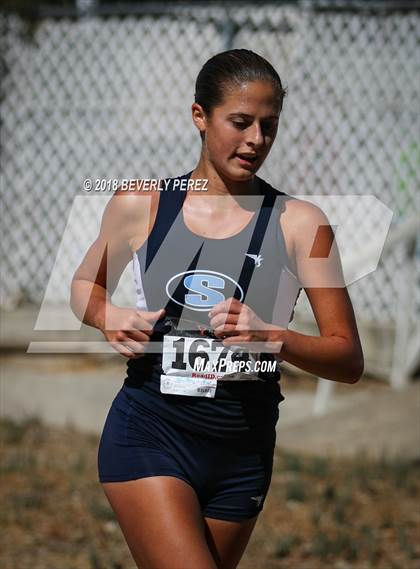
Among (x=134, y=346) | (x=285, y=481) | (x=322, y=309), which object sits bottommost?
(x=285, y=481)

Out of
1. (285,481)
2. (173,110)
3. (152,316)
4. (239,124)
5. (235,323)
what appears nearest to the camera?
(235,323)

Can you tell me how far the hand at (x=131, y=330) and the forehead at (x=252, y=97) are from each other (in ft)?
1.97

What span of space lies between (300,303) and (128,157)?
6.37ft

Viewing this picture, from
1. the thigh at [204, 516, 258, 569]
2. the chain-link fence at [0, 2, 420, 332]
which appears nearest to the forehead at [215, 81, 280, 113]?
the thigh at [204, 516, 258, 569]

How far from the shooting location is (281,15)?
8.41 meters

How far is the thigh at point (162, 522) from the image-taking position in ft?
9.30

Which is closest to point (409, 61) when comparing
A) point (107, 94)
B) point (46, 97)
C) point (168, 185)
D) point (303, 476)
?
point (107, 94)

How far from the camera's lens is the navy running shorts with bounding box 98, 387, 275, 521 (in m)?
3.03

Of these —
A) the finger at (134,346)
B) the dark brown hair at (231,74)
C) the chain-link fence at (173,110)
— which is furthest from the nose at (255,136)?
the chain-link fence at (173,110)

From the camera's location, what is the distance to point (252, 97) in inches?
119

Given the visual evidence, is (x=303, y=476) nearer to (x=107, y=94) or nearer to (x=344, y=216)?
(x=344, y=216)

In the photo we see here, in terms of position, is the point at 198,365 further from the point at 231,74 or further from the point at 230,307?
the point at 231,74

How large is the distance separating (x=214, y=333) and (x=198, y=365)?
146mm

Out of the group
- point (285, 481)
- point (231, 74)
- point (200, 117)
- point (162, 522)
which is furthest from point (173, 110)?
point (162, 522)
